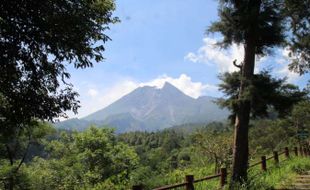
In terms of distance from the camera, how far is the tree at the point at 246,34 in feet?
40.9

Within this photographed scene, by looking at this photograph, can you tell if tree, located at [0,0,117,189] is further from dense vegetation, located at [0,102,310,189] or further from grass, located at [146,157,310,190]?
dense vegetation, located at [0,102,310,189]

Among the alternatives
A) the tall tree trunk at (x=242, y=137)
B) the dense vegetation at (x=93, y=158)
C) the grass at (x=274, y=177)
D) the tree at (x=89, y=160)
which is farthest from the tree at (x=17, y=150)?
the tall tree trunk at (x=242, y=137)

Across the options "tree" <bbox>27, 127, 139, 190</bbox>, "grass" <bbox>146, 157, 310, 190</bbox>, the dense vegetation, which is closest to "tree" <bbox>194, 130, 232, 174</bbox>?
the dense vegetation

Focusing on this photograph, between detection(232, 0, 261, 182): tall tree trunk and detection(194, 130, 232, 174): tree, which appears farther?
detection(194, 130, 232, 174): tree

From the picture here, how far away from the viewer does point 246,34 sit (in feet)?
43.0

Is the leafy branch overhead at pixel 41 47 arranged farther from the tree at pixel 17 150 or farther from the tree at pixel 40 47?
the tree at pixel 17 150

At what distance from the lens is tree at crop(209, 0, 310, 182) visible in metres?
12.5

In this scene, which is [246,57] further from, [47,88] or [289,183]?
[47,88]

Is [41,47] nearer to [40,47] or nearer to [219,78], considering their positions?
[40,47]

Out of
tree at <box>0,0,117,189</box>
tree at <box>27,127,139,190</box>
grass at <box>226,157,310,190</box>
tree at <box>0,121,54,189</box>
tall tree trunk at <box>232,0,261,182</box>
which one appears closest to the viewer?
tree at <box>0,0,117,189</box>

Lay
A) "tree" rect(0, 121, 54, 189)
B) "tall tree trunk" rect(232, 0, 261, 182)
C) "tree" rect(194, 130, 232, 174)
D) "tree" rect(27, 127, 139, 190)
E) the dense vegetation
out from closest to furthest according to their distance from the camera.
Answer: "tall tree trunk" rect(232, 0, 261, 182) → "tree" rect(194, 130, 232, 174) → the dense vegetation → "tree" rect(0, 121, 54, 189) → "tree" rect(27, 127, 139, 190)

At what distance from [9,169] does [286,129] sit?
51.0 m

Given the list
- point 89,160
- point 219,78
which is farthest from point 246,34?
point 89,160

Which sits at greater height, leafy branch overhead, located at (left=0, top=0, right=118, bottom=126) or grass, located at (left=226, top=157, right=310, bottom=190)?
leafy branch overhead, located at (left=0, top=0, right=118, bottom=126)
